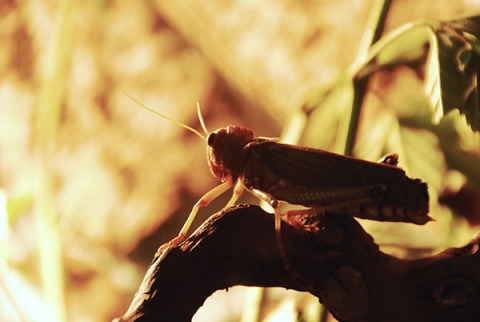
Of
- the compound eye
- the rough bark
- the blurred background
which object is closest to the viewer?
the rough bark

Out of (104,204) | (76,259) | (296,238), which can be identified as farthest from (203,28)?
(296,238)

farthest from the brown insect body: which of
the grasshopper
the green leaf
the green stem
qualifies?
the green stem

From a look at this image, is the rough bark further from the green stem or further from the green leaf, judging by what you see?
the green stem

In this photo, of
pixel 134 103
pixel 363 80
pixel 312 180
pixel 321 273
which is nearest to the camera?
pixel 321 273

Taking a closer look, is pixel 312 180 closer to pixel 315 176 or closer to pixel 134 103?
pixel 315 176

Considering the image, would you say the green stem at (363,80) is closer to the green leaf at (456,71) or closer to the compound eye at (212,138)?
the green leaf at (456,71)

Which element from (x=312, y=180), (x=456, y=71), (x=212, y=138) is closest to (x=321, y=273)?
(x=312, y=180)
